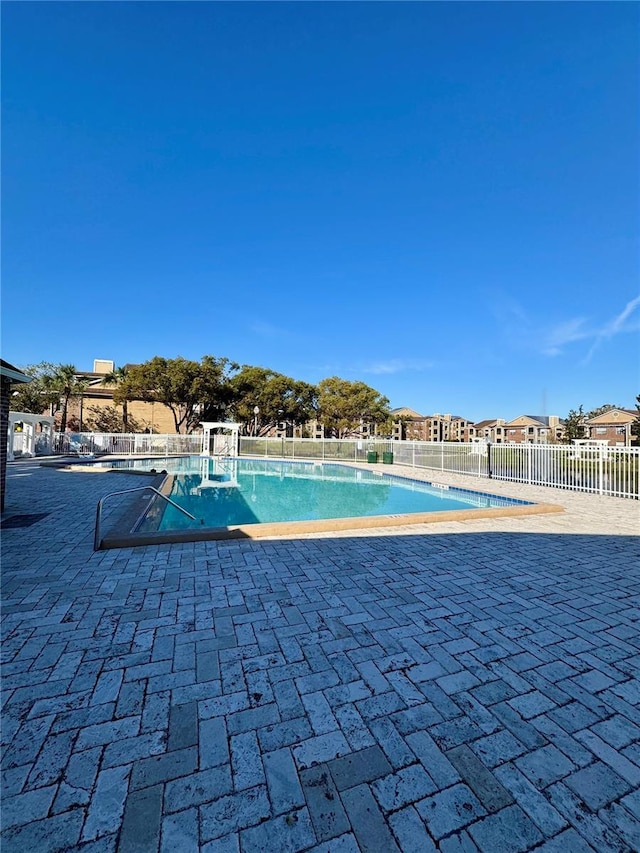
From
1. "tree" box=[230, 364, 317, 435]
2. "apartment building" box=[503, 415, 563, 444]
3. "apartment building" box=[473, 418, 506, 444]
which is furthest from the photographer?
"apartment building" box=[473, 418, 506, 444]

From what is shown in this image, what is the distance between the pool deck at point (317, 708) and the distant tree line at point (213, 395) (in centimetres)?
2340

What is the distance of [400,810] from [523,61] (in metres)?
13.2

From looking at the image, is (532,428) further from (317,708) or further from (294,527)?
(317,708)

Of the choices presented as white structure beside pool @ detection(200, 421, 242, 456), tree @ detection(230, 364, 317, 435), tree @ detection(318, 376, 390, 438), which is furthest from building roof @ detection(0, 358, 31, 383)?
tree @ detection(318, 376, 390, 438)

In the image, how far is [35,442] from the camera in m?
17.6

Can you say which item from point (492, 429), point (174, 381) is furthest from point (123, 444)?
point (492, 429)

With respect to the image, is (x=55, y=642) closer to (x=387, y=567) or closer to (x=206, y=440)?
(x=387, y=567)

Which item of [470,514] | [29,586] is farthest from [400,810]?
[470,514]

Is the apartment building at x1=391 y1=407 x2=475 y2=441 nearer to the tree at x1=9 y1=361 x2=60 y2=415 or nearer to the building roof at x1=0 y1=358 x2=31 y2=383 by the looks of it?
the tree at x1=9 y1=361 x2=60 y2=415

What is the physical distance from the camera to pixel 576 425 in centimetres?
4053

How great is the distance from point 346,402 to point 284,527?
2944cm

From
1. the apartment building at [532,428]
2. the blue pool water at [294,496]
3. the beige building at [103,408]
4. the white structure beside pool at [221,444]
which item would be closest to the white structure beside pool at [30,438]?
the blue pool water at [294,496]

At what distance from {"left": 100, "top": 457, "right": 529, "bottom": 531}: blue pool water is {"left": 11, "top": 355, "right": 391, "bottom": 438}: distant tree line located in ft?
32.4

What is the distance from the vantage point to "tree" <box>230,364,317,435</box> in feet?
97.3
